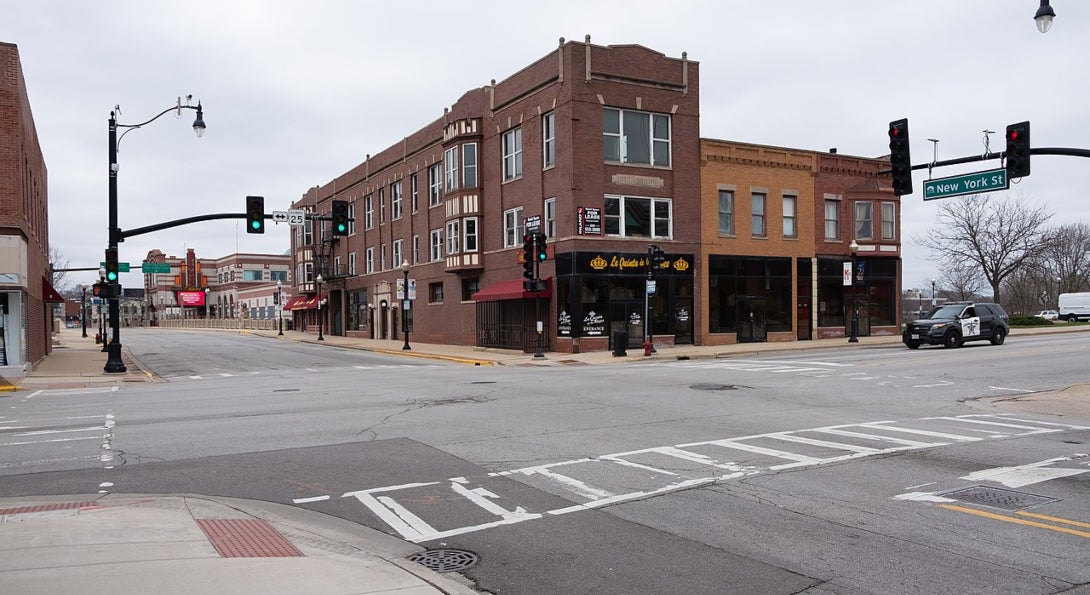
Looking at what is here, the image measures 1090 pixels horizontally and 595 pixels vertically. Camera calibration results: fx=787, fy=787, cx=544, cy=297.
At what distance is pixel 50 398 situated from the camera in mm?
18469

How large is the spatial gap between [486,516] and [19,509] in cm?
430

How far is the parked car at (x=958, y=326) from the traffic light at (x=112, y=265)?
29.6 meters

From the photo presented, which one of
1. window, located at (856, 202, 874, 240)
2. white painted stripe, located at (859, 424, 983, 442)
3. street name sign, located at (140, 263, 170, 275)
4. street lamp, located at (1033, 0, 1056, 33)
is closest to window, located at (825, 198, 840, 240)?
window, located at (856, 202, 874, 240)

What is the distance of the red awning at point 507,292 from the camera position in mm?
33375

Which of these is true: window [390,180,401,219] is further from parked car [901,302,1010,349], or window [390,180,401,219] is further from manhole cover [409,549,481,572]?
manhole cover [409,549,481,572]

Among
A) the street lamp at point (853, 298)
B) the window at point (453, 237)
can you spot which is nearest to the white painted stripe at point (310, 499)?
the window at point (453, 237)

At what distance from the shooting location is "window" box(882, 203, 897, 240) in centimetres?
4122

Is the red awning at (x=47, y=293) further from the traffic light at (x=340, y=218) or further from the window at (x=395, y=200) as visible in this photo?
the window at (x=395, y=200)

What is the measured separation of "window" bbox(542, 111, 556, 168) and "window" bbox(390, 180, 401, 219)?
59.3 ft

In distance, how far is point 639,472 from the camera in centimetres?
903

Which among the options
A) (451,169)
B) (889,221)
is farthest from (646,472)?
(889,221)

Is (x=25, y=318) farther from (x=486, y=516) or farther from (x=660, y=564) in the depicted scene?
(x=660, y=564)

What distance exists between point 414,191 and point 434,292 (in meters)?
6.69

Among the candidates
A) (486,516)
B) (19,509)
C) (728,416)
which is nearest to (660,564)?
(486,516)
